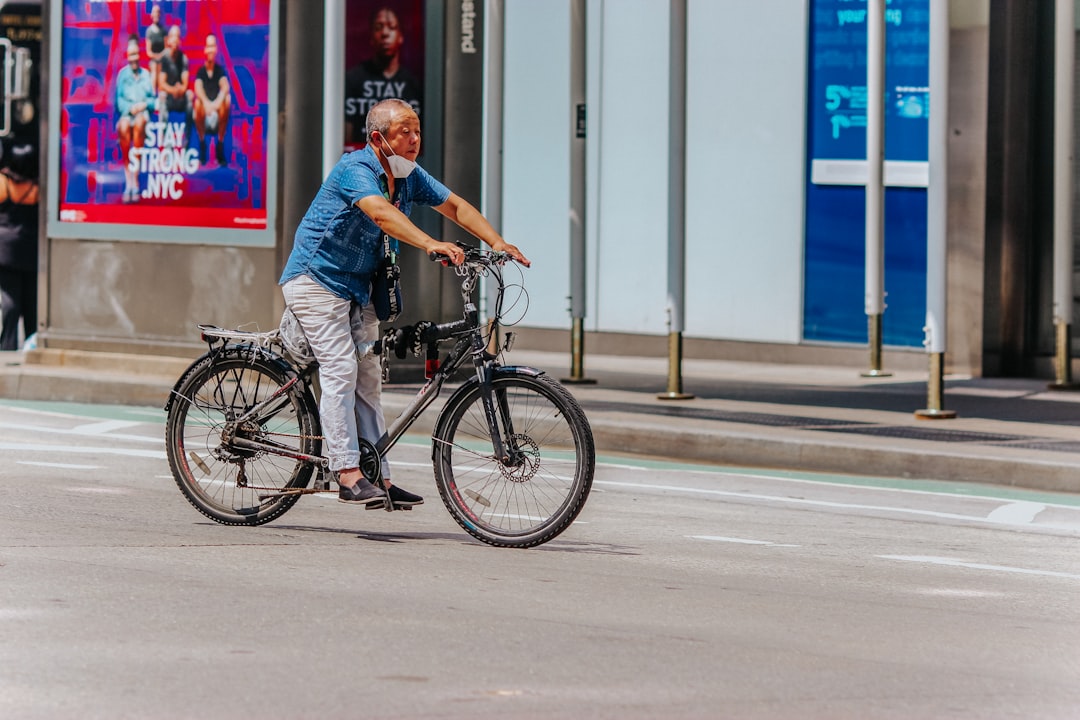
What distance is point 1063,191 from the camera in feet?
43.4

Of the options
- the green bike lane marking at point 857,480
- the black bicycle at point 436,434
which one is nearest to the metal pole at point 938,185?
the green bike lane marking at point 857,480

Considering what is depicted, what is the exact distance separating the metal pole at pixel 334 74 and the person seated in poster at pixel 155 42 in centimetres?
190

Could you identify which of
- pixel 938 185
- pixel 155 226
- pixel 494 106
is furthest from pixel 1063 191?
pixel 155 226

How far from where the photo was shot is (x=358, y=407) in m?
7.63

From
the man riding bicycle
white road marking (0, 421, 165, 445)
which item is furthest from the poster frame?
the man riding bicycle

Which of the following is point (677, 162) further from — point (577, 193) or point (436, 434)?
point (436, 434)

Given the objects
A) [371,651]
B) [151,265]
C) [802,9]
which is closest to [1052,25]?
[802,9]

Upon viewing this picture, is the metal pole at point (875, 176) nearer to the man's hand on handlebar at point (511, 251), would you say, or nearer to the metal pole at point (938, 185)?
the metal pole at point (938, 185)

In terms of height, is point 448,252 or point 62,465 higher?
point 448,252

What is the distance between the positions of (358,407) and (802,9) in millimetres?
9279

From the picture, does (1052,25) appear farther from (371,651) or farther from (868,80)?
(371,651)

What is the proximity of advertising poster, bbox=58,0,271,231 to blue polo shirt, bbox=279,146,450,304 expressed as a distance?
→ 662cm

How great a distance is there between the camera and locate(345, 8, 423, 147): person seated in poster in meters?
13.5

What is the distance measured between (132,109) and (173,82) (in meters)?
0.46
